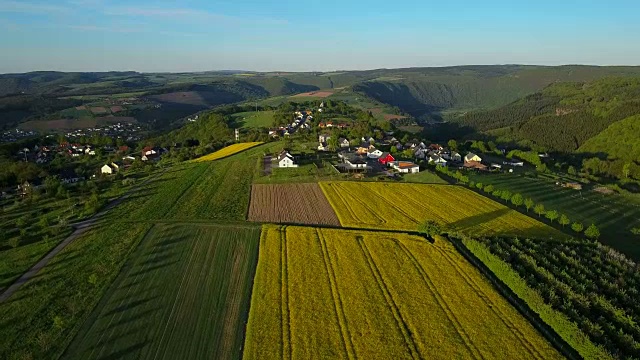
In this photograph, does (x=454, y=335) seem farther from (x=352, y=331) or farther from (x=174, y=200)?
(x=174, y=200)

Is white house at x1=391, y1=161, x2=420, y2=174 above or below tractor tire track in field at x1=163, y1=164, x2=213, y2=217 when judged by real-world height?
above

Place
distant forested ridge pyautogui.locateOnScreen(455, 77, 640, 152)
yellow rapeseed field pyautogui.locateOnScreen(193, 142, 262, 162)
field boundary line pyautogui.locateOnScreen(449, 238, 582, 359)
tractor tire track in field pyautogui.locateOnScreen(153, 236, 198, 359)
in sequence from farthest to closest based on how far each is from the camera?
distant forested ridge pyautogui.locateOnScreen(455, 77, 640, 152) → yellow rapeseed field pyautogui.locateOnScreen(193, 142, 262, 162) → tractor tire track in field pyautogui.locateOnScreen(153, 236, 198, 359) → field boundary line pyautogui.locateOnScreen(449, 238, 582, 359)

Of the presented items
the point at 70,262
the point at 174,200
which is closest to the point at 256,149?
the point at 174,200

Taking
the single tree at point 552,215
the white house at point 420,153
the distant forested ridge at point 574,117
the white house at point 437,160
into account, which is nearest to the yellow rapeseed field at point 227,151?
the white house at point 420,153

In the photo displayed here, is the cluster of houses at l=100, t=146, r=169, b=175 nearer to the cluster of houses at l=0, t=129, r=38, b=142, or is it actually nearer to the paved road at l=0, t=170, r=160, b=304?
the paved road at l=0, t=170, r=160, b=304

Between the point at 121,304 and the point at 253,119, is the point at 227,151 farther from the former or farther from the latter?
the point at 121,304

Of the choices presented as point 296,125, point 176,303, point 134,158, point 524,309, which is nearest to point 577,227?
point 524,309

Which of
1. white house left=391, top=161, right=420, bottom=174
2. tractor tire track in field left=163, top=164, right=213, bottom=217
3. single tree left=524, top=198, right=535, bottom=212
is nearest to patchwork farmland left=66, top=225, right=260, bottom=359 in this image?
tractor tire track in field left=163, top=164, right=213, bottom=217
